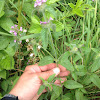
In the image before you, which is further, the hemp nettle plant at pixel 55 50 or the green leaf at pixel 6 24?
the green leaf at pixel 6 24

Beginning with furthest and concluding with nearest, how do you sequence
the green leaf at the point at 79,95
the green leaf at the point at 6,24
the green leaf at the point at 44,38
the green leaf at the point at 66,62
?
the green leaf at the point at 6,24 → the green leaf at the point at 79,95 → the green leaf at the point at 66,62 → the green leaf at the point at 44,38

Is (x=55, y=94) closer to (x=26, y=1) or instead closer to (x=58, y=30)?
(x=58, y=30)

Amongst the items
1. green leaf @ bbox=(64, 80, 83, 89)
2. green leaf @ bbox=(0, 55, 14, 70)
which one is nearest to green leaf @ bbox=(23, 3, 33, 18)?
green leaf @ bbox=(0, 55, 14, 70)

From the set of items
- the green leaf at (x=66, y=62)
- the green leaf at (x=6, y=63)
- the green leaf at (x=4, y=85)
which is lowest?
the green leaf at (x=4, y=85)

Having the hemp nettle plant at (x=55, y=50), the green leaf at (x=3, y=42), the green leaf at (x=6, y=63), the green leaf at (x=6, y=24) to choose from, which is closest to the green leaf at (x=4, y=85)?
the hemp nettle plant at (x=55, y=50)

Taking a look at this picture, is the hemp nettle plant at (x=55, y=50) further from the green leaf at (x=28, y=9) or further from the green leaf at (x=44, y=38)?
the green leaf at (x=44, y=38)

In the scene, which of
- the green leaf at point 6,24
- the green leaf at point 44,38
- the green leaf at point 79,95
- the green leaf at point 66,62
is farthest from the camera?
the green leaf at point 6,24

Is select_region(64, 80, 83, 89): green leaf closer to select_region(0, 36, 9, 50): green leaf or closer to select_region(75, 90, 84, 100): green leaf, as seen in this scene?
select_region(75, 90, 84, 100): green leaf

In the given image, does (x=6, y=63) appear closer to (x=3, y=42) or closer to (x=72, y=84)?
(x=3, y=42)

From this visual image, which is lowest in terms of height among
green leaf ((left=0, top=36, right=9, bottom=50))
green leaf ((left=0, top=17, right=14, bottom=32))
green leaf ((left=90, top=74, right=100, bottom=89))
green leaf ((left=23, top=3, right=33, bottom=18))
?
green leaf ((left=90, top=74, right=100, bottom=89))

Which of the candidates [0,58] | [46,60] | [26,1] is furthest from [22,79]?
[26,1]

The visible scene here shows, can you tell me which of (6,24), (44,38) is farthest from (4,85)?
(44,38)
